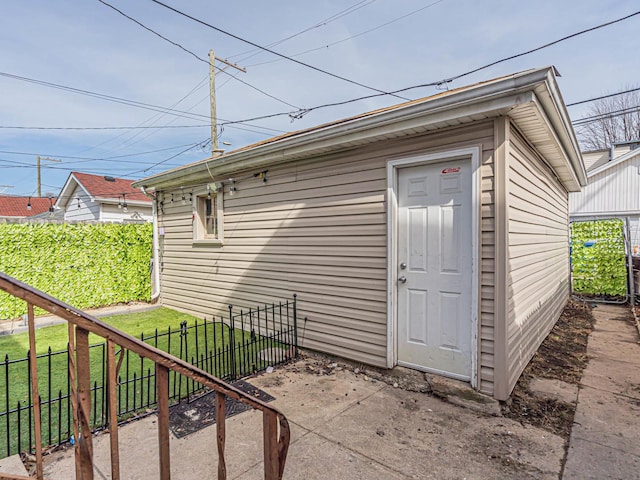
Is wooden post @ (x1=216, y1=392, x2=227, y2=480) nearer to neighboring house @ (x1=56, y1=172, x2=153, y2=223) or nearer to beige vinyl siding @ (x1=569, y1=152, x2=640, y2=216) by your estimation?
neighboring house @ (x1=56, y1=172, x2=153, y2=223)

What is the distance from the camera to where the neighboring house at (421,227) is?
328cm

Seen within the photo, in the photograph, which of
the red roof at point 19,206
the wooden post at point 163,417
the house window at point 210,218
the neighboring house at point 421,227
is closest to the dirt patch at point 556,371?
the neighboring house at point 421,227

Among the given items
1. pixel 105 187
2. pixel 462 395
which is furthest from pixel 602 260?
pixel 105 187

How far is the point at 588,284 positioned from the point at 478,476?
8.24m

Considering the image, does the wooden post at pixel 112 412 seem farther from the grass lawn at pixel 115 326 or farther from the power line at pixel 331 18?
the power line at pixel 331 18

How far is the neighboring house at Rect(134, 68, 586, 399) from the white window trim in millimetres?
426

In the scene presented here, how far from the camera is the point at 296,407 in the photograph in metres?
3.32

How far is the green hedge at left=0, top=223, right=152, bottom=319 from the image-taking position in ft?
21.7

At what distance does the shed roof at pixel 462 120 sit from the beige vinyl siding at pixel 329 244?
0.66 ft

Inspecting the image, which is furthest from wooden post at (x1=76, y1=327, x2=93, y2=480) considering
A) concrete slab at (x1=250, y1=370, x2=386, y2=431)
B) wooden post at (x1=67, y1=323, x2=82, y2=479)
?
concrete slab at (x1=250, y1=370, x2=386, y2=431)

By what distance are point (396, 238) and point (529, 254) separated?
1761 millimetres

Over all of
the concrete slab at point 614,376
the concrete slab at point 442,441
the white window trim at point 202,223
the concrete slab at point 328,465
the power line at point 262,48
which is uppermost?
the power line at point 262,48

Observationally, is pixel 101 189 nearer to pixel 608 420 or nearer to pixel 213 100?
pixel 213 100

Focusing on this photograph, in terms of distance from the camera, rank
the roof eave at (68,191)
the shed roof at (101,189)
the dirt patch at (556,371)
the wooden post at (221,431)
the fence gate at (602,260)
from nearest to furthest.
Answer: the wooden post at (221,431)
the dirt patch at (556,371)
the fence gate at (602,260)
the shed roof at (101,189)
the roof eave at (68,191)
